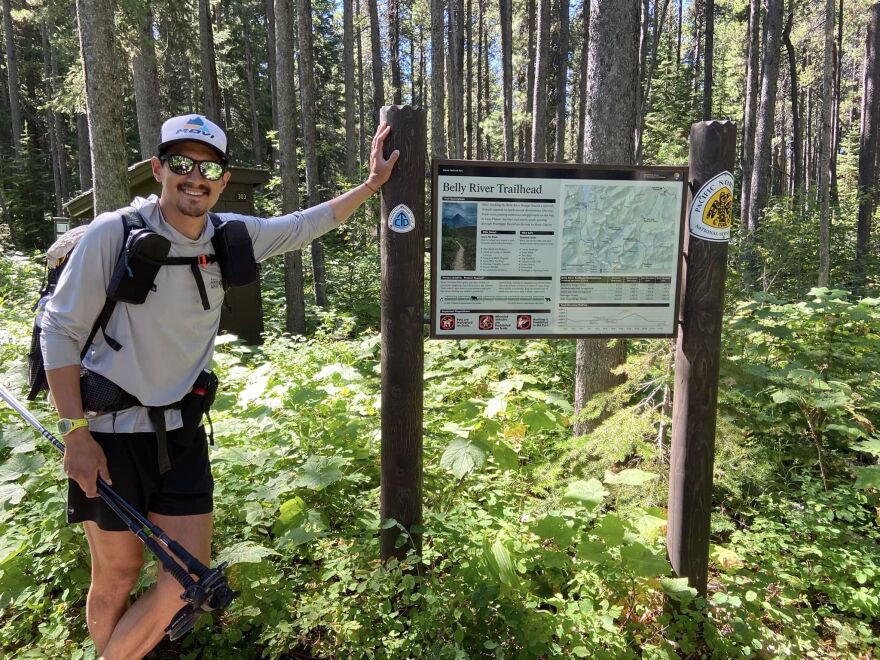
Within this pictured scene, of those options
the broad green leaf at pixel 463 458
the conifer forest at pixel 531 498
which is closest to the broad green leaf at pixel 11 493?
the conifer forest at pixel 531 498

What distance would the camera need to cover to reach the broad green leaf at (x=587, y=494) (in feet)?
9.44

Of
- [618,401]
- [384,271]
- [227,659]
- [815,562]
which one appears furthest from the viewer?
[618,401]

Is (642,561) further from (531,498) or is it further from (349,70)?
(349,70)

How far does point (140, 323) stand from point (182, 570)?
38.9 inches

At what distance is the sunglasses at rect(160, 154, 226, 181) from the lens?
2326 mm

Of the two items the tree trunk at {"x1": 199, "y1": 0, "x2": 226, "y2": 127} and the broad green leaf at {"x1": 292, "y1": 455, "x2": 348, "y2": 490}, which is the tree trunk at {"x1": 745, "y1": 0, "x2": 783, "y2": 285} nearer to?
the broad green leaf at {"x1": 292, "y1": 455, "x2": 348, "y2": 490}

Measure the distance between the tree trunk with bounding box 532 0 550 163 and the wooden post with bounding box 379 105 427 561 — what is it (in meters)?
13.9

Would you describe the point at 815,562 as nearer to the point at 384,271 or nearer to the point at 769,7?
the point at 384,271

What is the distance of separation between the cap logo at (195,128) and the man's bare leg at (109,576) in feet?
→ 5.53

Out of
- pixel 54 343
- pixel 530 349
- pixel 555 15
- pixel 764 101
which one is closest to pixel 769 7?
pixel 764 101

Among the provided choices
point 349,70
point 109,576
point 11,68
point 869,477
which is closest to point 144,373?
point 109,576

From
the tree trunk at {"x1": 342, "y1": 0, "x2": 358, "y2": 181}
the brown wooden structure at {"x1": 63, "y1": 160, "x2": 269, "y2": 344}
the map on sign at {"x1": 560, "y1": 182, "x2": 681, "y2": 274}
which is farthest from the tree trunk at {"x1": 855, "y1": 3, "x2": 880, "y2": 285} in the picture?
the map on sign at {"x1": 560, "y1": 182, "x2": 681, "y2": 274}

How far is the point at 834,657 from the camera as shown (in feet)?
8.96

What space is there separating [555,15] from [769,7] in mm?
11185
